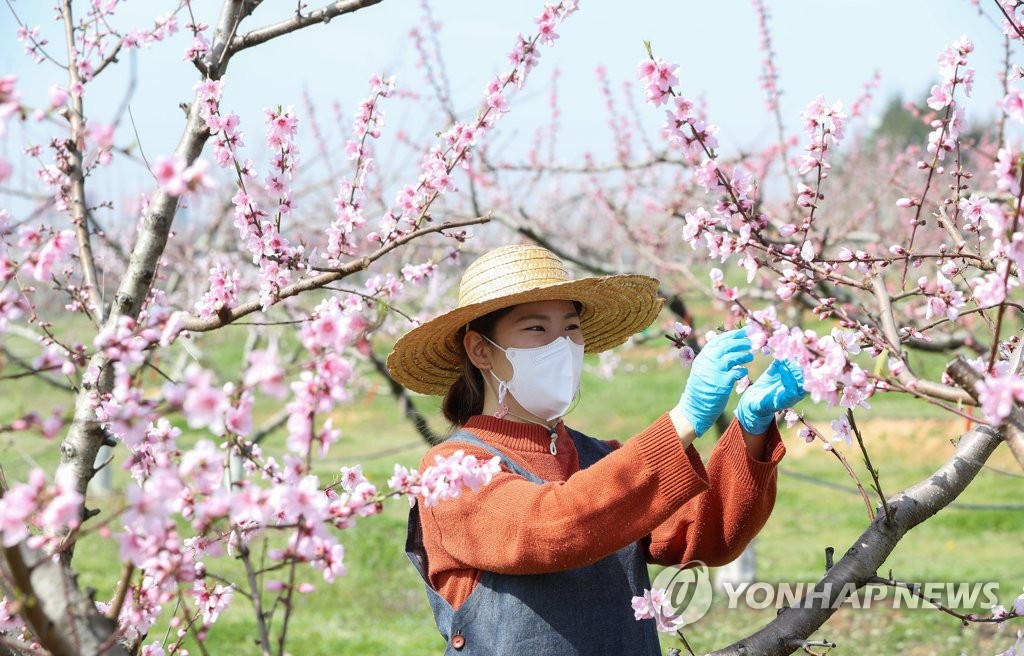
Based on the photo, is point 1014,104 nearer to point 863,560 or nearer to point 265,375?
point 863,560

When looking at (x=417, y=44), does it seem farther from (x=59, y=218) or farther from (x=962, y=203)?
(x=962, y=203)

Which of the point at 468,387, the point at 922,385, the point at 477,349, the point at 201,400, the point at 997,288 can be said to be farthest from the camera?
the point at 468,387

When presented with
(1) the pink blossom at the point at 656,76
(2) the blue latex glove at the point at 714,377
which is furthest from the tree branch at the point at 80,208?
(2) the blue latex glove at the point at 714,377

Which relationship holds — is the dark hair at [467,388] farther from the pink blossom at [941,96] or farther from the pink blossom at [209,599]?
the pink blossom at [941,96]

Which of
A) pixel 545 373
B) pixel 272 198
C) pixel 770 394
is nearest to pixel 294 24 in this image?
pixel 272 198

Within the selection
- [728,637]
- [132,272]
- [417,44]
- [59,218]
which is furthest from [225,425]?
[417,44]

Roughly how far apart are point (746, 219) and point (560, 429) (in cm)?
74

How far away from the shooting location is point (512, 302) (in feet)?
7.90

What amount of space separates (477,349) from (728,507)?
73 centimetres

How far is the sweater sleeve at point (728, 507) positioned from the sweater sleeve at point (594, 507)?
1.22ft

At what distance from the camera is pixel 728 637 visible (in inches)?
261

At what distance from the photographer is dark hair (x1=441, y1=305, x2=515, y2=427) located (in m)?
2.57

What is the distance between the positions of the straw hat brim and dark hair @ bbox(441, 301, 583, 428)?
1.1 inches

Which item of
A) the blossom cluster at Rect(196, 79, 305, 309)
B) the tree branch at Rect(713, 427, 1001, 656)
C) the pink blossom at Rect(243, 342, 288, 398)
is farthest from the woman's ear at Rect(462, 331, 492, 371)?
the pink blossom at Rect(243, 342, 288, 398)
